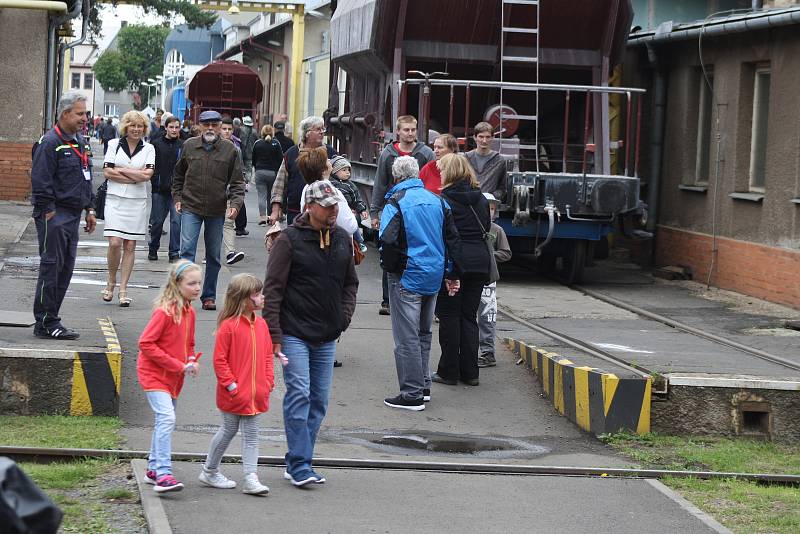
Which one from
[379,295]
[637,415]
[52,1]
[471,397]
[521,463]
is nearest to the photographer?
[521,463]

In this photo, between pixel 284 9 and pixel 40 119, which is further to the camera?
pixel 284 9

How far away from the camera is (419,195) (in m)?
9.18

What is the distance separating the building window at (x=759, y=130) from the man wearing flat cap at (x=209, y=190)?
286 inches

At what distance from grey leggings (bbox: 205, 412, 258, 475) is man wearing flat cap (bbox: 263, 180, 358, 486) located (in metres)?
0.31

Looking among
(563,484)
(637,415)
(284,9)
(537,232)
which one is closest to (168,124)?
(537,232)

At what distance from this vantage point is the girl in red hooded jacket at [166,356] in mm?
6691

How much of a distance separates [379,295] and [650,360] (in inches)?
206

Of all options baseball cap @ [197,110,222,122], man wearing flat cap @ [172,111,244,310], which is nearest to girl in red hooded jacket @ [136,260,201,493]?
man wearing flat cap @ [172,111,244,310]

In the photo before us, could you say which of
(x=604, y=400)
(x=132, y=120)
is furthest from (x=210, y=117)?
(x=604, y=400)

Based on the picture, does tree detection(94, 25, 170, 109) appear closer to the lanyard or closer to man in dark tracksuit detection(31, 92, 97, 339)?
the lanyard

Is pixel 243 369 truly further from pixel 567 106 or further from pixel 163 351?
pixel 567 106

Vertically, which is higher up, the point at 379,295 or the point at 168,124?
the point at 168,124

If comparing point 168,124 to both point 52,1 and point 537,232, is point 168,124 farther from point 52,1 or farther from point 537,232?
point 52,1

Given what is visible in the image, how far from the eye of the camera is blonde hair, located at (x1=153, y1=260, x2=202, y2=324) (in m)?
6.73
